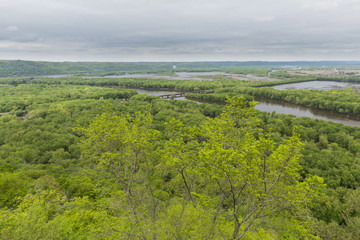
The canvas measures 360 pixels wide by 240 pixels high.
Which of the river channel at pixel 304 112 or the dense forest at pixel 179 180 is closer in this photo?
the dense forest at pixel 179 180

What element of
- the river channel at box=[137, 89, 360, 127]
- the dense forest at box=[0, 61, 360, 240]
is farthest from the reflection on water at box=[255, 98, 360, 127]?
the dense forest at box=[0, 61, 360, 240]

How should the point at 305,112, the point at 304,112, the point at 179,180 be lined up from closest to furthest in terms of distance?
the point at 179,180 < the point at 305,112 < the point at 304,112

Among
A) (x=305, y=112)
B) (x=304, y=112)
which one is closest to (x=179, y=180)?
(x=304, y=112)

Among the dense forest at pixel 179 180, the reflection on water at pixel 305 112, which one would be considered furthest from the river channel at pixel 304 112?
the dense forest at pixel 179 180

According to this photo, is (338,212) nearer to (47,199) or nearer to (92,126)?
(92,126)

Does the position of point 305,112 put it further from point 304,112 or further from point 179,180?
point 179,180

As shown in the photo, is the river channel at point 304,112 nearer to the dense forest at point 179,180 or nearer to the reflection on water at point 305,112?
the reflection on water at point 305,112

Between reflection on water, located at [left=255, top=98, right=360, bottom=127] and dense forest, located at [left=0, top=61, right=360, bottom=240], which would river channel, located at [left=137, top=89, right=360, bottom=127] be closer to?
reflection on water, located at [left=255, top=98, right=360, bottom=127]

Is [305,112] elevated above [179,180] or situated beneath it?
situated beneath
